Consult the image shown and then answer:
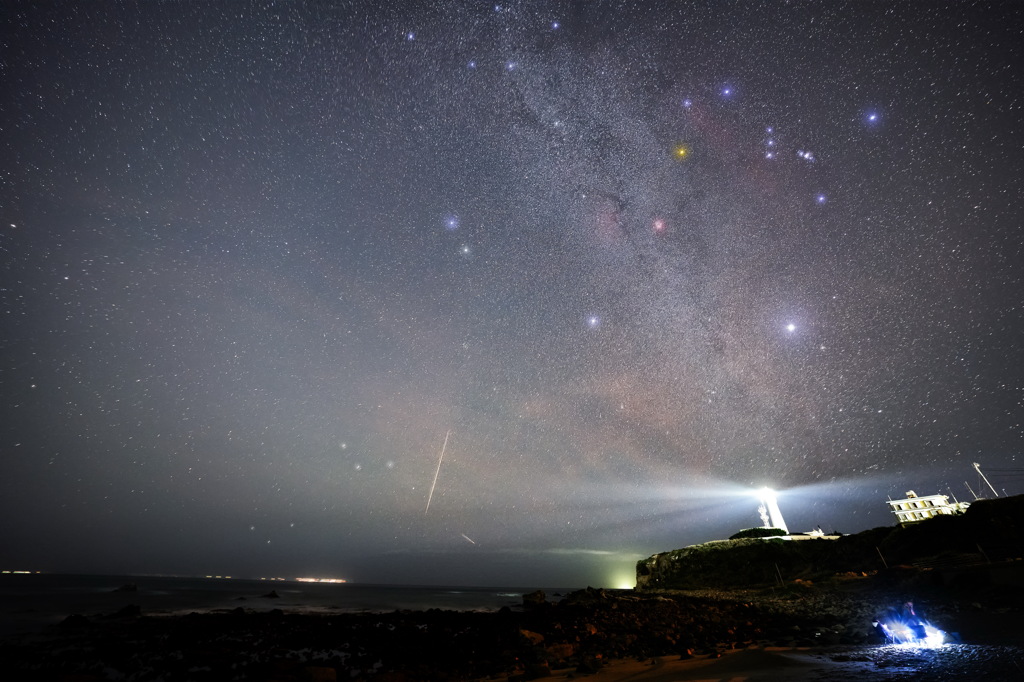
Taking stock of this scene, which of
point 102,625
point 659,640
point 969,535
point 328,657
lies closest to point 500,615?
point 328,657

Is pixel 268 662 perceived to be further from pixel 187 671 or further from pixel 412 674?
pixel 412 674

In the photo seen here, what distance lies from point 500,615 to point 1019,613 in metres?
23.3

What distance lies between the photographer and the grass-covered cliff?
26.6 meters

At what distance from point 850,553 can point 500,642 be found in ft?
128

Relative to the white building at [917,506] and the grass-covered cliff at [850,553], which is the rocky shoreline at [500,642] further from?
the white building at [917,506]

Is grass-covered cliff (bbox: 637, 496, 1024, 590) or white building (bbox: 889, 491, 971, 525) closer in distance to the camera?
grass-covered cliff (bbox: 637, 496, 1024, 590)

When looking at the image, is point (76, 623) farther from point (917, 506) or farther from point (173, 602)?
point (917, 506)

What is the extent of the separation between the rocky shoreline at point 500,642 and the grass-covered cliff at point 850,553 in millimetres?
9501

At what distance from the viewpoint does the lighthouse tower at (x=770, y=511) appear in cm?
7441

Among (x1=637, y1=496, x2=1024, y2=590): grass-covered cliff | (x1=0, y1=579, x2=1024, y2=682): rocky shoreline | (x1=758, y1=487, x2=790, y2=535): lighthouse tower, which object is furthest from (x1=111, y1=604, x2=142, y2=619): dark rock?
(x1=758, y1=487, x2=790, y2=535): lighthouse tower

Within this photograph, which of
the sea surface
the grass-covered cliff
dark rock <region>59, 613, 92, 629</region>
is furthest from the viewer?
the sea surface

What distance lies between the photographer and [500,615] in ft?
84.4

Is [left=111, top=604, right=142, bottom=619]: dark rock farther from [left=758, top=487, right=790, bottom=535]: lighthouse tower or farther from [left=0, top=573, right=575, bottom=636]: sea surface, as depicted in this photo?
[left=758, top=487, right=790, bottom=535]: lighthouse tower

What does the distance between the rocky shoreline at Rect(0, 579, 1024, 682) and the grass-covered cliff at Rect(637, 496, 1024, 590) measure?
31.2 ft
